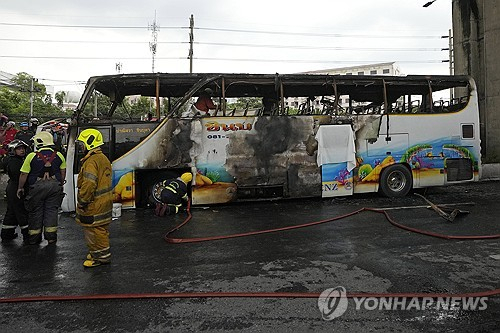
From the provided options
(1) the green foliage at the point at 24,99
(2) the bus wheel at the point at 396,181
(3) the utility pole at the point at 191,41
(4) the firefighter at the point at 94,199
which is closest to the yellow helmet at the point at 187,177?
(4) the firefighter at the point at 94,199

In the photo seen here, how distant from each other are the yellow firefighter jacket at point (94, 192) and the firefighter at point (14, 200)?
198 cm

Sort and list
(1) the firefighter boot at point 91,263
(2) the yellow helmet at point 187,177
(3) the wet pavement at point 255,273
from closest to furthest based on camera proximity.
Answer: (3) the wet pavement at point 255,273 < (1) the firefighter boot at point 91,263 < (2) the yellow helmet at point 187,177

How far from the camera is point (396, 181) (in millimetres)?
9945

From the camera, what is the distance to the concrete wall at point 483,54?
14.6m

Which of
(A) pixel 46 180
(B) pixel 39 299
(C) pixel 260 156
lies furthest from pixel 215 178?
(B) pixel 39 299

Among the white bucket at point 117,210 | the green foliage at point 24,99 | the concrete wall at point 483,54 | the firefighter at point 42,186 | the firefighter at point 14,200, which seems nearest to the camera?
the firefighter at point 42,186

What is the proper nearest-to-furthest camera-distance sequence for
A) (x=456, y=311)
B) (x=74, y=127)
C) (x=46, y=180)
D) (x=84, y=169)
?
(x=456, y=311), (x=84, y=169), (x=46, y=180), (x=74, y=127)

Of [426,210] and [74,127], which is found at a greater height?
[74,127]

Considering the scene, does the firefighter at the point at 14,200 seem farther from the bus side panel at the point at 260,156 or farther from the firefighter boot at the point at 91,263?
the bus side panel at the point at 260,156

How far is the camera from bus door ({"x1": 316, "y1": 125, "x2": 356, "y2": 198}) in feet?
30.4

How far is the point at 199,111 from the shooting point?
8.77m

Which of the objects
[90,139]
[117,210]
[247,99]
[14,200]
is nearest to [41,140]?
[14,200]

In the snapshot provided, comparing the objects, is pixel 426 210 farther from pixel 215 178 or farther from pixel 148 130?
pixel 148 130

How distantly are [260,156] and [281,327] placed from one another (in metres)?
6.07
